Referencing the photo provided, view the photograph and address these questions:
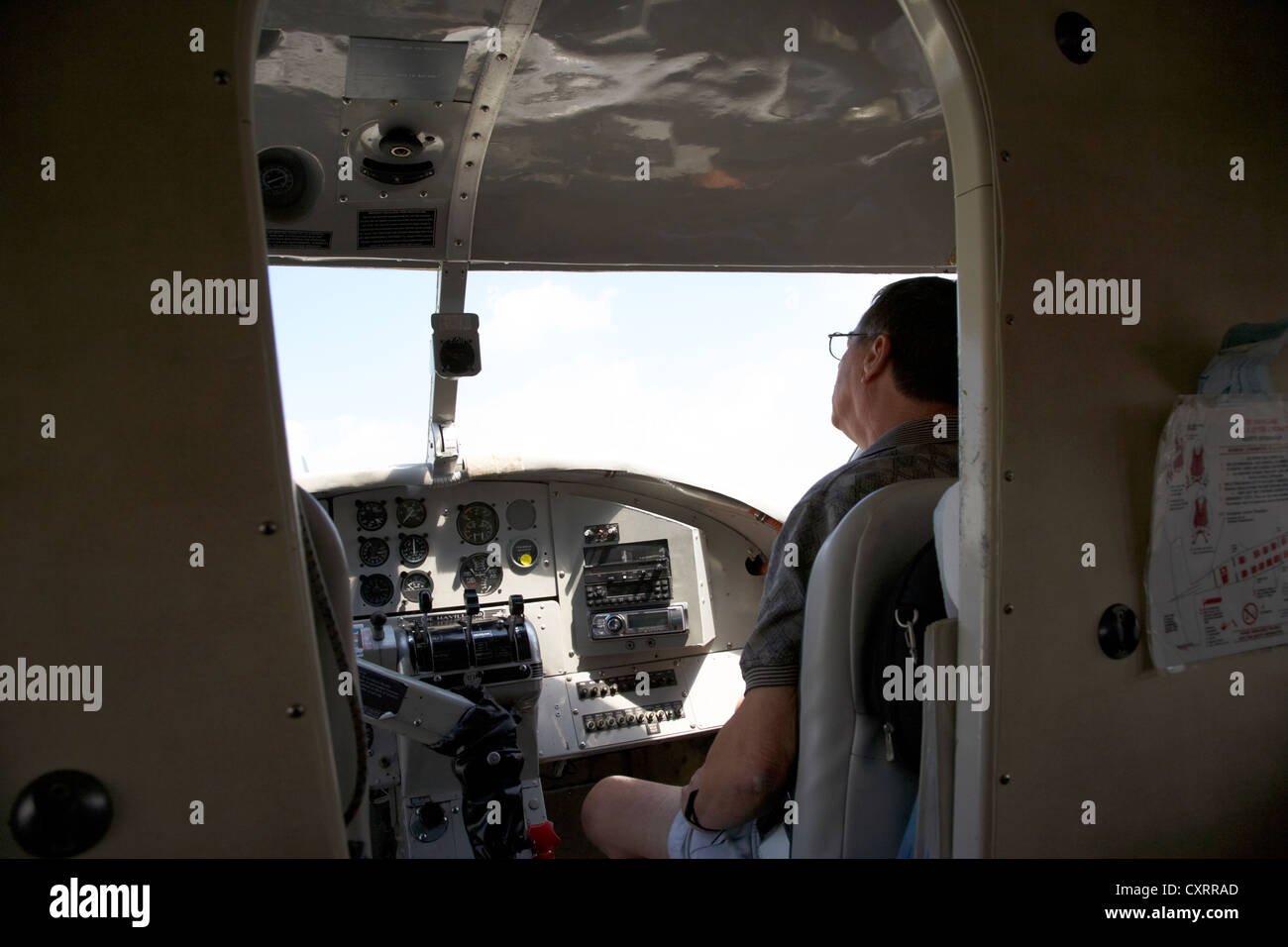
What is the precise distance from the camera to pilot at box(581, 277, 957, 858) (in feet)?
4.75

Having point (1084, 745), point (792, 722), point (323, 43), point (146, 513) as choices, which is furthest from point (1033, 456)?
point (323, 43)

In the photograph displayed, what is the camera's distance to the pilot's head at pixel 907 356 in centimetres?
164

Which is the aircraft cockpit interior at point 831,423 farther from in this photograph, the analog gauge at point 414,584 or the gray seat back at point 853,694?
the analog gauge at point 414,584

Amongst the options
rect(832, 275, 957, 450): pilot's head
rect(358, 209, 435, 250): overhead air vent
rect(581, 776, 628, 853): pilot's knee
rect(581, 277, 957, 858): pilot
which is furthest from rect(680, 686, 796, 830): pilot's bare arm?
rect(358, 209, 435, 250): overhead air vent

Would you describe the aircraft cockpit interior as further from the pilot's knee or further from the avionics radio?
the avionics radio

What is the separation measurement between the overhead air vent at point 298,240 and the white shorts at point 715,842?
5.93 ft

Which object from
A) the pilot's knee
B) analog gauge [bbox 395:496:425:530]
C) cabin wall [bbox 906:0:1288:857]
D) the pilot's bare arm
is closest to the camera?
cabin wall [bbox 906:0:1288:857]

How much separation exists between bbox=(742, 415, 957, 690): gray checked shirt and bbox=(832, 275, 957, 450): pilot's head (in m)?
Result: 0.06

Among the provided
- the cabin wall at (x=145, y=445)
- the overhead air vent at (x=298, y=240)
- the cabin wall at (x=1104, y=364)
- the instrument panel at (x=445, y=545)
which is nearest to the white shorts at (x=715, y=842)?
the cabin wall at (x=1104, y=364)

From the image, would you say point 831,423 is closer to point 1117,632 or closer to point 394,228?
point 1117,632

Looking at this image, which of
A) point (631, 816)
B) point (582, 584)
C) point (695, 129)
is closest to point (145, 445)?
point (631, 816)

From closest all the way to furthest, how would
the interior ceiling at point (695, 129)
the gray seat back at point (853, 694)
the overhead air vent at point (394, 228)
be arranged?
the gray seat back at point (853, 694) → the interior ceiling at point (695, 129) → the overhead air vent at point (394, 228)

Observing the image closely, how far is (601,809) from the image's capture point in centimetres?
193
